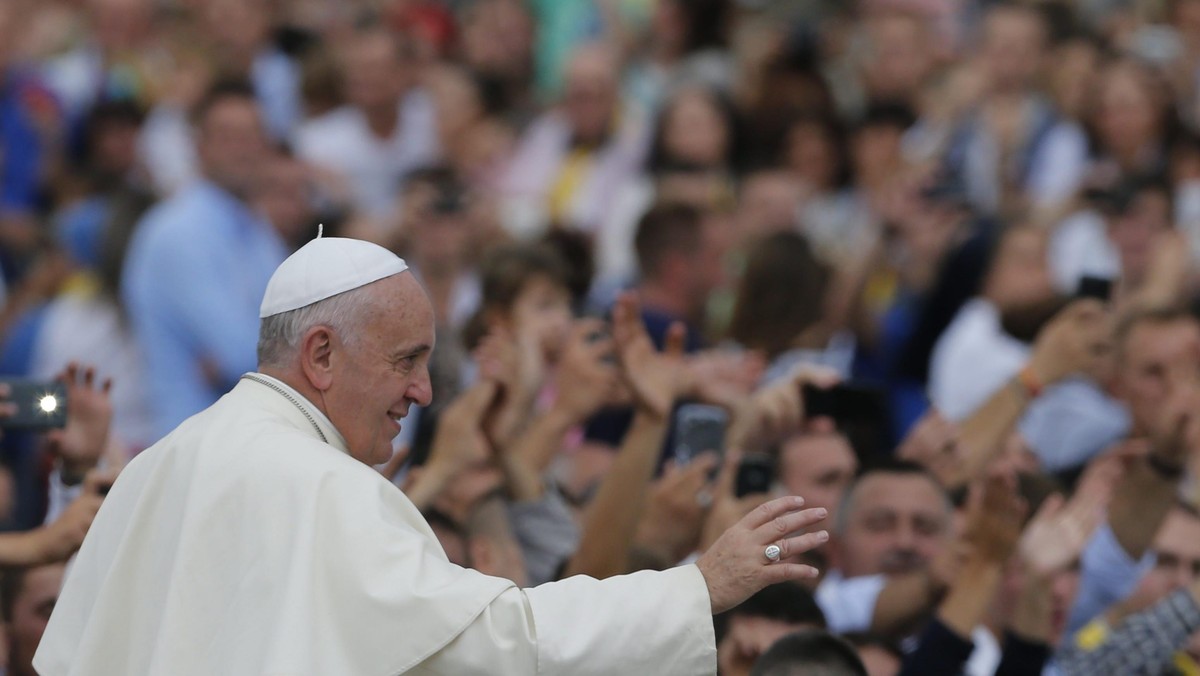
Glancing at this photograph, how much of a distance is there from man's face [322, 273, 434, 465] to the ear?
0.03ft

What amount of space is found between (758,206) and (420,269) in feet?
7.73

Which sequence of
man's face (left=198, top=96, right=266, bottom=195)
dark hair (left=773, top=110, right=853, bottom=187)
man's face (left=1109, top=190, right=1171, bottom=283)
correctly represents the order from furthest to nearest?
dark hair (left=773, top=110, right=853, bottom=187), man's face (left=1109, top=190, right=1171, bottom=283), man's face (left=198, top=96, right=266, bottom=195)

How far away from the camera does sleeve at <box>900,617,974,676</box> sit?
5.62 metres

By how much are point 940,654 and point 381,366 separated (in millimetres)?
2133

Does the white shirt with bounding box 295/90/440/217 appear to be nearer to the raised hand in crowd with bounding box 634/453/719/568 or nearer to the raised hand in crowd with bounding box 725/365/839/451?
the raised hand in crowd with bounding box 725/365/839/451

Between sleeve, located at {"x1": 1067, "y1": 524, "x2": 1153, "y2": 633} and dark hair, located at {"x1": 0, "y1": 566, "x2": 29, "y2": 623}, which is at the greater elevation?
dark hair, located at {"x1": 0, "y1": 566, "x2": 29, "y2": 623}

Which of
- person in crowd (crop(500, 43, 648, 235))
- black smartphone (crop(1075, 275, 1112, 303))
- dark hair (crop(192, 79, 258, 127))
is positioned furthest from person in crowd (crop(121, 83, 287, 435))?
black smartphone (crop(1075, 275, 1112, 303))

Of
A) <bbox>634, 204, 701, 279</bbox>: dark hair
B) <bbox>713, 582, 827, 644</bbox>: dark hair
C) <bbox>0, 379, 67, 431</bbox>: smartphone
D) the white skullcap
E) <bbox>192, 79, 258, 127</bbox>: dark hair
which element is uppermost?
the white skullcap

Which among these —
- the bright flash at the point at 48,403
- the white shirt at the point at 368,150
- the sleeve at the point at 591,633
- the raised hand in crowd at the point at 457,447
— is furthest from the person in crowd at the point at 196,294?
the sleeve at the point at 591,633

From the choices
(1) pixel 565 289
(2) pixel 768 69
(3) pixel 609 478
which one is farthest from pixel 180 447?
(2) pixel 768 69

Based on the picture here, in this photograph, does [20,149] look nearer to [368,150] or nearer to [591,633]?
[368,150]

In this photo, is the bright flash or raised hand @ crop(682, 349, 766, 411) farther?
raised hand @ crop(682, 349, 766, 411)

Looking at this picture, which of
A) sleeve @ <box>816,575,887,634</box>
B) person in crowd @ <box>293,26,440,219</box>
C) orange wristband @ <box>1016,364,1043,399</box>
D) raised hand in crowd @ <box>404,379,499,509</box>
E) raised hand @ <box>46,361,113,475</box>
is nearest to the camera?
raised hand @ <box>46,361,113,475</box>

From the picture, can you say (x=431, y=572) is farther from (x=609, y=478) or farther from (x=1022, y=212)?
(x=1022, y=212)
